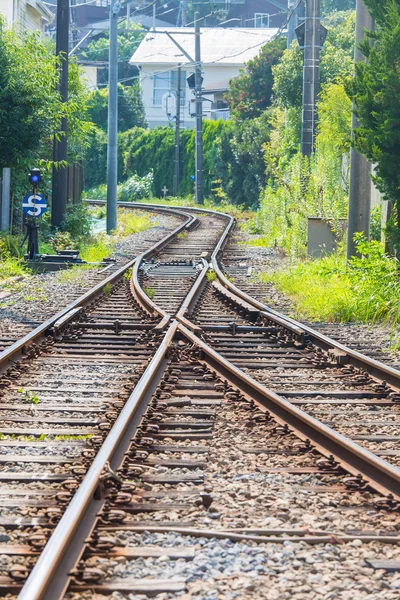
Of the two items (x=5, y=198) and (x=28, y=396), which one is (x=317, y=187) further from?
(x=28, y=396)

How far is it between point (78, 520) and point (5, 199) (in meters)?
17.1

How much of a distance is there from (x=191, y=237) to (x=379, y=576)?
2443 cm

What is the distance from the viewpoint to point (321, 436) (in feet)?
20.4

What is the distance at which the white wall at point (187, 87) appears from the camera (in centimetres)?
7619

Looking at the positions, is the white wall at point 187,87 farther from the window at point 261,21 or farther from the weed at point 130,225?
the weed at point 130,225

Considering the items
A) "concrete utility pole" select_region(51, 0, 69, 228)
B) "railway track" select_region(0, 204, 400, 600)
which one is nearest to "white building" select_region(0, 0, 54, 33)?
"concrete utility pole" select_region(51, 0, 69, 228)

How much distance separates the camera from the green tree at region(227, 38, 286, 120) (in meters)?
48.0

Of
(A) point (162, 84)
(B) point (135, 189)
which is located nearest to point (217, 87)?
(A) point (162, 84)

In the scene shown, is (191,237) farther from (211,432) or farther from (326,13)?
(326,13)

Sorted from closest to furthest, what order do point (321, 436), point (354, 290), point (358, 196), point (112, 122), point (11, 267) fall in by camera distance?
1. point (321, 436)
2. point (354, 290)
3. point (358, 196)
4. point (11, 267)
5. point (112, 122)

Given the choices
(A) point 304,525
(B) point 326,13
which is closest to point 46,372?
(A) point 304,525

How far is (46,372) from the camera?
28.3 ft

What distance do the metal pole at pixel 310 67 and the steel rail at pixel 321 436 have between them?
50.1ft

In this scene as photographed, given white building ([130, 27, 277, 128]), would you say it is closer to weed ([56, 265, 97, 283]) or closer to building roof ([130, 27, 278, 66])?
building roof ([130, 27, 278, 66])
